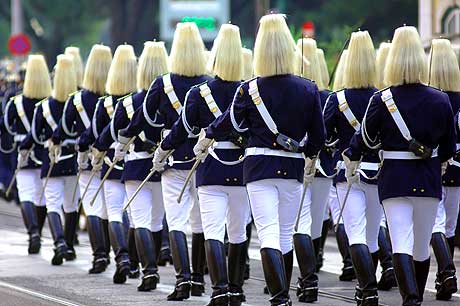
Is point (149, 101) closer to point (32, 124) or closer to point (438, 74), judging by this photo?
point (438, 74)

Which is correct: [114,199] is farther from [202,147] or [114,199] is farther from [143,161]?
[202,147]

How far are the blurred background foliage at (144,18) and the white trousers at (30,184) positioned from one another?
27.5 metres

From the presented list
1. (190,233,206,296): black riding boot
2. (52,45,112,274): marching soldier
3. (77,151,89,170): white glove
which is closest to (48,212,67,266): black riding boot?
(52,45,112,274): marching soldier

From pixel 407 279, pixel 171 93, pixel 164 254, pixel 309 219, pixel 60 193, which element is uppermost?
pixel 171 93

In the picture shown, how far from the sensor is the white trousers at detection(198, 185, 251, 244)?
41.0 feet

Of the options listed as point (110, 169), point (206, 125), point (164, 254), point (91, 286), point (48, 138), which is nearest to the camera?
point (206, 125)

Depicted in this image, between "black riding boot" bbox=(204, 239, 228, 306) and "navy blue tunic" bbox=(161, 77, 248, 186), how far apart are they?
20.0 inches

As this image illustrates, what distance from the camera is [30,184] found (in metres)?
17.9

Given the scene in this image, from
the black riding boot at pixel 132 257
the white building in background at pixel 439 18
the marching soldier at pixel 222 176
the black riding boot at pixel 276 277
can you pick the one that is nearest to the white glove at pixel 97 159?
the black riding boot at pixel 132 257

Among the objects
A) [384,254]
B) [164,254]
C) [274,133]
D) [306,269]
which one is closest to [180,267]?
[306,269]

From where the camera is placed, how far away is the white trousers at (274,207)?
37.7ft

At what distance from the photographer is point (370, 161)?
13.0 meters

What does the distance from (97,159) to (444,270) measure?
12.2 ft

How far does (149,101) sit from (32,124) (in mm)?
4051
